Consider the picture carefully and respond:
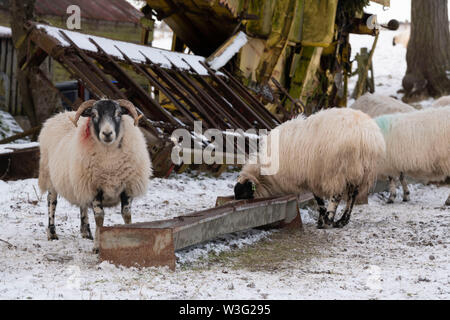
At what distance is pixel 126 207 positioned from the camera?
19.2ft

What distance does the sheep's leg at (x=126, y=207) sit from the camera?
586 cm

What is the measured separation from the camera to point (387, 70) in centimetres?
2733

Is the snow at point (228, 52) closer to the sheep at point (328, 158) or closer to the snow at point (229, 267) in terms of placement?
the snow at point (229, 267)

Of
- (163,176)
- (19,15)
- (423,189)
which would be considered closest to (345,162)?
(163,176)

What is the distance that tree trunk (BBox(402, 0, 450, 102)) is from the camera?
20.3m

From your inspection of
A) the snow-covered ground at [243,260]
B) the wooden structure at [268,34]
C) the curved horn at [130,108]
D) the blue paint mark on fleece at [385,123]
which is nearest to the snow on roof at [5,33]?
the wooden structure at [268,34]

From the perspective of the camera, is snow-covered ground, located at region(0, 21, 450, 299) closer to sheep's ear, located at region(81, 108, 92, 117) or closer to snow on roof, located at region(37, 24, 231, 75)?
sheep's ear, located at region(81, 108, 92, 117)

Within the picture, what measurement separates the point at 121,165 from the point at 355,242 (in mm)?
2684

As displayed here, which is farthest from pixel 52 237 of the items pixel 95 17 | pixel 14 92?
pixel 95 17

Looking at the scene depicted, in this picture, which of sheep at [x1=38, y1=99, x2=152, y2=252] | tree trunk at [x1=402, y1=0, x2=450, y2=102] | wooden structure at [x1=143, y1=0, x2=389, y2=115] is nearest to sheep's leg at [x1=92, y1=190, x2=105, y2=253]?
sheep at [x1=38, y1=99, x2=152, y2=252]

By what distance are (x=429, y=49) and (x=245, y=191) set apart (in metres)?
15.0

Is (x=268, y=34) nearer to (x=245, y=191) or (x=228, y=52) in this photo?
(x=228, y=52)

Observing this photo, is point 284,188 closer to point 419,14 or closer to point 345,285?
point 345,285

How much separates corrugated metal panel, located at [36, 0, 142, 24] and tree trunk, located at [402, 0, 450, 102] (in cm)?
973
